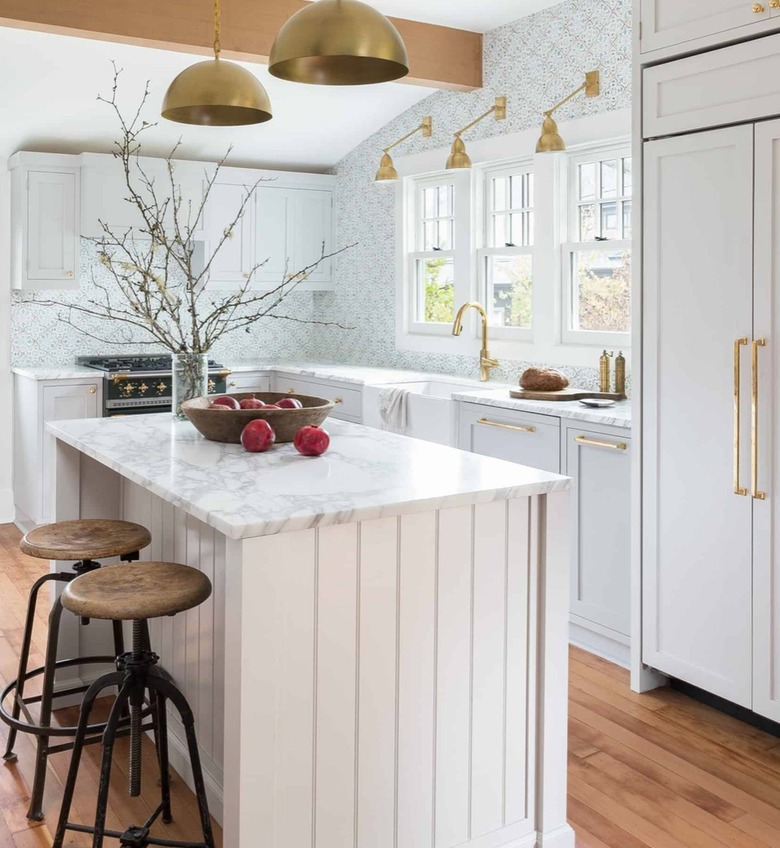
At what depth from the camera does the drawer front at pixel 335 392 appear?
5.33 metres

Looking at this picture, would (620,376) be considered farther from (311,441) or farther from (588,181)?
(311,441)

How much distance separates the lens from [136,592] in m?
2.25

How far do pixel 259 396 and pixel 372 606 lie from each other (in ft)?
4.60

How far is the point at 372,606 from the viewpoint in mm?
2113

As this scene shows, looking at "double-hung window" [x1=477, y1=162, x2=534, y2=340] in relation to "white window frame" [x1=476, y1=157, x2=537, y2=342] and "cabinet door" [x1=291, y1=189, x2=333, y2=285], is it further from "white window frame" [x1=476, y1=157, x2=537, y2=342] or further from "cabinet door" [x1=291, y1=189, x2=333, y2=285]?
"cabinet door" [x1=291, y1=189, x2=333, y2=285]

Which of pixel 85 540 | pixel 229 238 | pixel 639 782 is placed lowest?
pixel 639 782

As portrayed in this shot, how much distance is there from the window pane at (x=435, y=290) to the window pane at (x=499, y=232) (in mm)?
459

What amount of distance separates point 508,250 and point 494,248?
13cm

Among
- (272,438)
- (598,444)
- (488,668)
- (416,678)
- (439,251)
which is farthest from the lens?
(439,251)

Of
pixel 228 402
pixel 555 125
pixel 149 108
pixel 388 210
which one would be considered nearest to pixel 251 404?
pixel 228 402

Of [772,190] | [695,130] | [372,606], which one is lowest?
[372,606]

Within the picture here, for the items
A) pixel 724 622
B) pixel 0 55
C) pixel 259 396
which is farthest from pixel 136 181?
pixel 724 622

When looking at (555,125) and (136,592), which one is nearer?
(136,592)

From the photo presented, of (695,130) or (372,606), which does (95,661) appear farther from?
(695,130)
